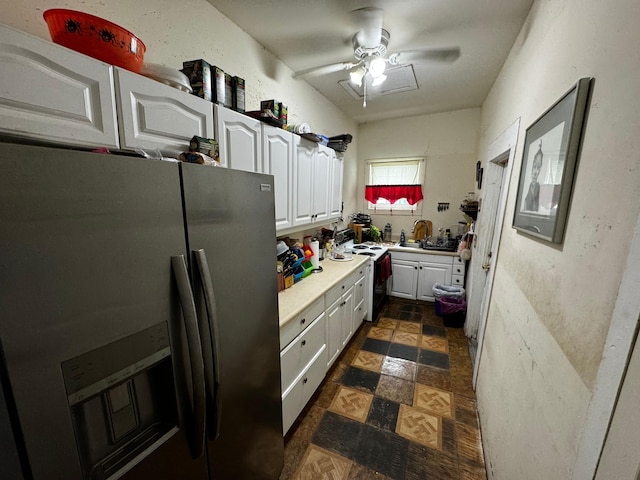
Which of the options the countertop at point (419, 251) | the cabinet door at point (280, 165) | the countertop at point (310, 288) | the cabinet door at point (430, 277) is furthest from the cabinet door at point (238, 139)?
the cabinet door at point (430, 277)

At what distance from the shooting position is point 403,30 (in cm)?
177

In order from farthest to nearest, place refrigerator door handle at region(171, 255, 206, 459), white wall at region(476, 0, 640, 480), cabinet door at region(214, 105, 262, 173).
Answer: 1. cabinet door at region(214, 105, 262, 173)
2. refrigerator door handle at region(171, 255, 206, 459)
3. white wall at region(476, 0, 640, 480)

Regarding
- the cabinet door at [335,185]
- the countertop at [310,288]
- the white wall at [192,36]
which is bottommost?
the countertop at [310,288]

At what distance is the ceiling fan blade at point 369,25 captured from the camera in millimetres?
1560

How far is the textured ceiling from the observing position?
155 centimetres

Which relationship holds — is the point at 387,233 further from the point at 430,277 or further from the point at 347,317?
the point at 347,317

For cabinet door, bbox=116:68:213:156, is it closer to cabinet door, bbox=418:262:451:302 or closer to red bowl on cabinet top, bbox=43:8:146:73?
red bowl on cabinet top, bbox=43:8:146:73

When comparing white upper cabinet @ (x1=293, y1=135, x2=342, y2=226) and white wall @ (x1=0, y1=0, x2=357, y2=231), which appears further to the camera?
white upper cabinet @ (x1=293, y1=135, x2=342, y2=226)

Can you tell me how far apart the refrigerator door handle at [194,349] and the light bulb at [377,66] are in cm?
181

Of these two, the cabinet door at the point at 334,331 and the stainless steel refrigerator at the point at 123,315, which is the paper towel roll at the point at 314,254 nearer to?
the cabinet door at the point at 334,331

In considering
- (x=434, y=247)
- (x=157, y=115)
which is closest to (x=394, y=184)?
(x=434, y=247)

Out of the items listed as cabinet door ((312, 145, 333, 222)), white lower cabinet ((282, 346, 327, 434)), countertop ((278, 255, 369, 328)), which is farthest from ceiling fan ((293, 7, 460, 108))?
white lower cabinet ((282, 346, 327, 434))

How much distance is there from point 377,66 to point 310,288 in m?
1.67

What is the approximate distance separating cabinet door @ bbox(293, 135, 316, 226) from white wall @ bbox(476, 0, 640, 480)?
1453 millimetres
